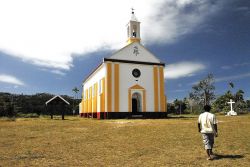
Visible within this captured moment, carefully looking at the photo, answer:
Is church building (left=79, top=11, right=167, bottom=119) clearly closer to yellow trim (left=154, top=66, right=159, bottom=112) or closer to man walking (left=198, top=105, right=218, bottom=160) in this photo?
yellow trim (left=154, top=66, right=159, bottom=112)

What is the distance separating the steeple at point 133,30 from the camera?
4056cm

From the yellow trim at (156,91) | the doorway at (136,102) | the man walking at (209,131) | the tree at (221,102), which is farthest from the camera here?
the tree at (221,102)

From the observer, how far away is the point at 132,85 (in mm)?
36406

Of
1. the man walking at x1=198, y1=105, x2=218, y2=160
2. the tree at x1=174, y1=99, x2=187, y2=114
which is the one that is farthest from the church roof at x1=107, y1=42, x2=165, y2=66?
the tree at x1=174, y1=99, x2=187, y2=114

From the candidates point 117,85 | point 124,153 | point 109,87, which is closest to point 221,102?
point 117,85

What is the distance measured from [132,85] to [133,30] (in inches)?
376

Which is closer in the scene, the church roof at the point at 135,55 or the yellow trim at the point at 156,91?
the church roof at the point at 135,55

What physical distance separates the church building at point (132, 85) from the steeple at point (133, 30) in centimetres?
168

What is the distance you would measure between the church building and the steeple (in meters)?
1.68

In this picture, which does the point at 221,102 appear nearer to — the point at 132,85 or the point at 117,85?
the point at 132,85

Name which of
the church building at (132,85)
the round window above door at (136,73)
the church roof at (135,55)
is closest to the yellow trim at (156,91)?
the church building at (132,85)

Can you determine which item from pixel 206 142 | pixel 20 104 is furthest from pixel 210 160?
pixel 20 104

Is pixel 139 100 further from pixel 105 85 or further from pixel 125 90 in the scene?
pixel 105 85

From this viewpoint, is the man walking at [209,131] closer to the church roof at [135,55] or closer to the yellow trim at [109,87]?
the yellow trim at [109,87]
